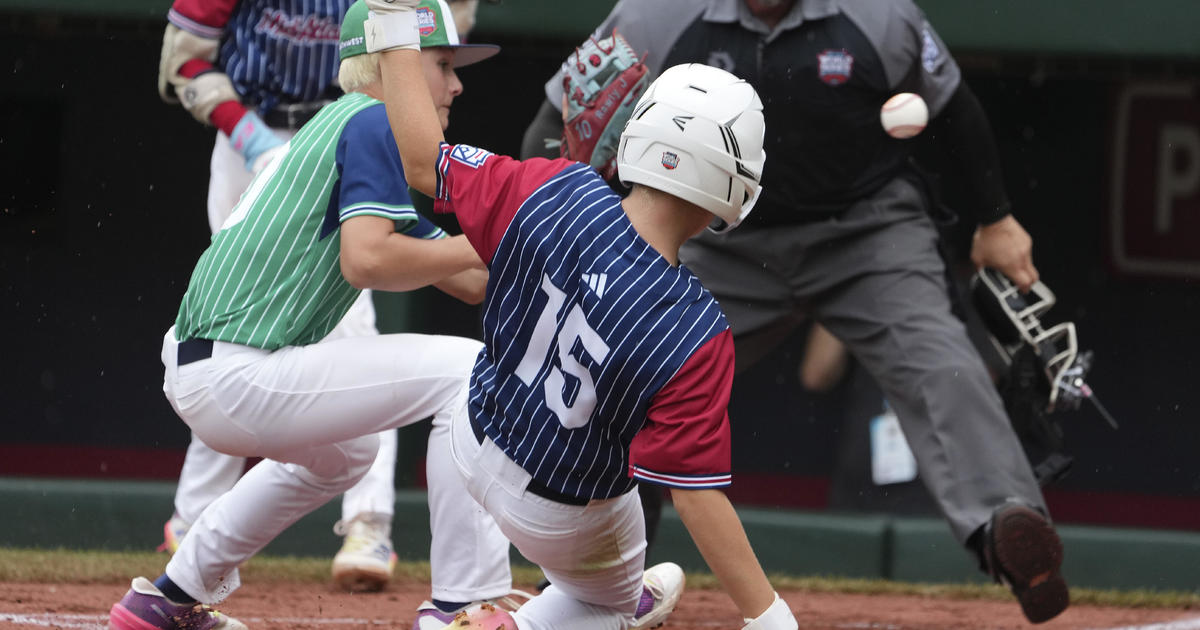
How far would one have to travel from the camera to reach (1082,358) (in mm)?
4156

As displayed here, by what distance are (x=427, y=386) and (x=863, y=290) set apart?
1.41 metres

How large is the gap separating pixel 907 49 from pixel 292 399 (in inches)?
75.2

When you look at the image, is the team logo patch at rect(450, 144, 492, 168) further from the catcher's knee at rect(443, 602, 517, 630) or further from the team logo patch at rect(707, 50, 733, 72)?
the team logo patch at rect(707, 50, 733, 72)

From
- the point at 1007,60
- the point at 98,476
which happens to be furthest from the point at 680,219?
the point at 98,476

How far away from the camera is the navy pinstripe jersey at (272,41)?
4.21 metres

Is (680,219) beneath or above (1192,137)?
above

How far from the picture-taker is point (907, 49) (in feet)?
12.9

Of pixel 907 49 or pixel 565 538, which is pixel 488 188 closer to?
pixel 565 538

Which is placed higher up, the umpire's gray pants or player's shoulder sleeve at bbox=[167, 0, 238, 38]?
player's shoulder sleeve at bbox=[167, 0, 238, 38]

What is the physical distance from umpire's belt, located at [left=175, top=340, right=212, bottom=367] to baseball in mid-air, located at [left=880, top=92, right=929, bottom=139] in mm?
1805

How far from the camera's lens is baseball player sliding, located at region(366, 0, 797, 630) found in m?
2.34

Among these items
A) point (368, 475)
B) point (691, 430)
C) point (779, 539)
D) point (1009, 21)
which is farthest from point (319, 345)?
point (1009, 21)

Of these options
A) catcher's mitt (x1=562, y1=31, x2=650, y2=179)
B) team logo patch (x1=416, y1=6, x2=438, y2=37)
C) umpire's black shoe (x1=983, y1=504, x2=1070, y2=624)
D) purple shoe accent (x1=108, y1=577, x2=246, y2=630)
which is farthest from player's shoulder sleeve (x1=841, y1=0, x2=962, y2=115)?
purple shoe accent (x1=108, y1=577, x2=246, y2=630)

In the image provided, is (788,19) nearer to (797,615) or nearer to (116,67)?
(797,615)
